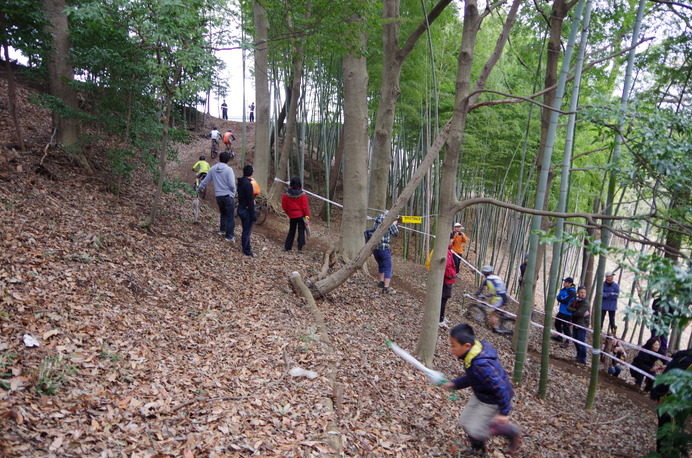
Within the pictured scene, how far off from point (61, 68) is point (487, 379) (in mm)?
6651

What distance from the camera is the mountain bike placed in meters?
7.72

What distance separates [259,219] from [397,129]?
5.03 metres

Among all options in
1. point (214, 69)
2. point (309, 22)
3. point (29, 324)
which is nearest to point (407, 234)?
point (309, 22)

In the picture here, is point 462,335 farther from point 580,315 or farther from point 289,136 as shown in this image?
point 289,136

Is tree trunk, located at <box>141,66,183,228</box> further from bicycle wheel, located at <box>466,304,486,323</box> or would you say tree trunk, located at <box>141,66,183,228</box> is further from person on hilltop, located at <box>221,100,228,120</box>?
person on hilltop, located at <box>221,100,228,120</box>

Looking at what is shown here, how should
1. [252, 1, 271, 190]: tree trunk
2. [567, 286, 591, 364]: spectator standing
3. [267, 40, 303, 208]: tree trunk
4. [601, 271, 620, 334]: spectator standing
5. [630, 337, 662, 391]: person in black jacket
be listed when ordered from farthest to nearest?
[267, 40, 303, 208]: tree trunk
[252, 1, 271, 190]: tree trunk
[601, 271, 620, 334]: spectator standing
[567, 286, 591, 364]: spectator standing
[630, 337, 662, 391]: person in black jacket

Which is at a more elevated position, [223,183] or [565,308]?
[223,183]

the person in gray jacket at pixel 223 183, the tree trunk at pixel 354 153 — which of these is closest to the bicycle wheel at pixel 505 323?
the tree trunk at pixel 354 153

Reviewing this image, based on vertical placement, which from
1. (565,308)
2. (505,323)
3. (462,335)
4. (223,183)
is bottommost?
(505,323)

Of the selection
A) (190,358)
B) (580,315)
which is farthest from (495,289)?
(190,358)

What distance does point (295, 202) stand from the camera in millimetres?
7230

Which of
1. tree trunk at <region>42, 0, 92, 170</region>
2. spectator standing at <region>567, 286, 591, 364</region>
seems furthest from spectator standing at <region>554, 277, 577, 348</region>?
tree trunk at <region>42, 0, 92, 170</region>

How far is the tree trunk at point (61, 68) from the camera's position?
5781 millimetres

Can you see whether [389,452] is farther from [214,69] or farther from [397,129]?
[397,129]
